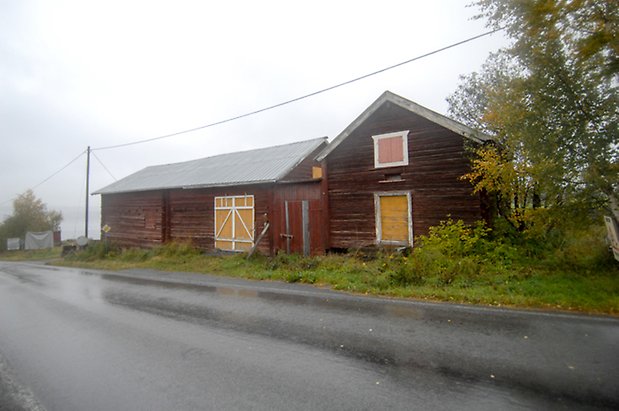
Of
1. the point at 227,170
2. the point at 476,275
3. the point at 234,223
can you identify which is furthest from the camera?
the point at 227,170

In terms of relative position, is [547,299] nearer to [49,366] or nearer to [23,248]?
[49,366]

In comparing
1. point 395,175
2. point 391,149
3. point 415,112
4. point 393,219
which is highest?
point 415,112

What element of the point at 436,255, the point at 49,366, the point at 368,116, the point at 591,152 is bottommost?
the point at 49,366

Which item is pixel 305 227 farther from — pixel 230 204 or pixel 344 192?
pixel 230 204

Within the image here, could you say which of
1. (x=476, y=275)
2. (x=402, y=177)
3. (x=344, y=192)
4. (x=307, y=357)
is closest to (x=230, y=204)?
(x=344, y=192)

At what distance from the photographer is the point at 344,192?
13.8 meters

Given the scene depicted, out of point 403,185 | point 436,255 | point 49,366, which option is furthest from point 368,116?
point 49,366

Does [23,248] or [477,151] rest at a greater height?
[477,151]

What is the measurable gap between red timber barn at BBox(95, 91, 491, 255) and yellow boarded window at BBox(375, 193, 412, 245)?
0.12ft

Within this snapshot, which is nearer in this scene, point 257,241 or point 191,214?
point 257,241

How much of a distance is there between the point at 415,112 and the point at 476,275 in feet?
20.4

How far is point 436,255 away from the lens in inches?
382

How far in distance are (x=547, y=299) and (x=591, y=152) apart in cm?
306

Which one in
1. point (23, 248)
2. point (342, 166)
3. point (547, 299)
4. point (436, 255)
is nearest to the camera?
point (547, 299)
